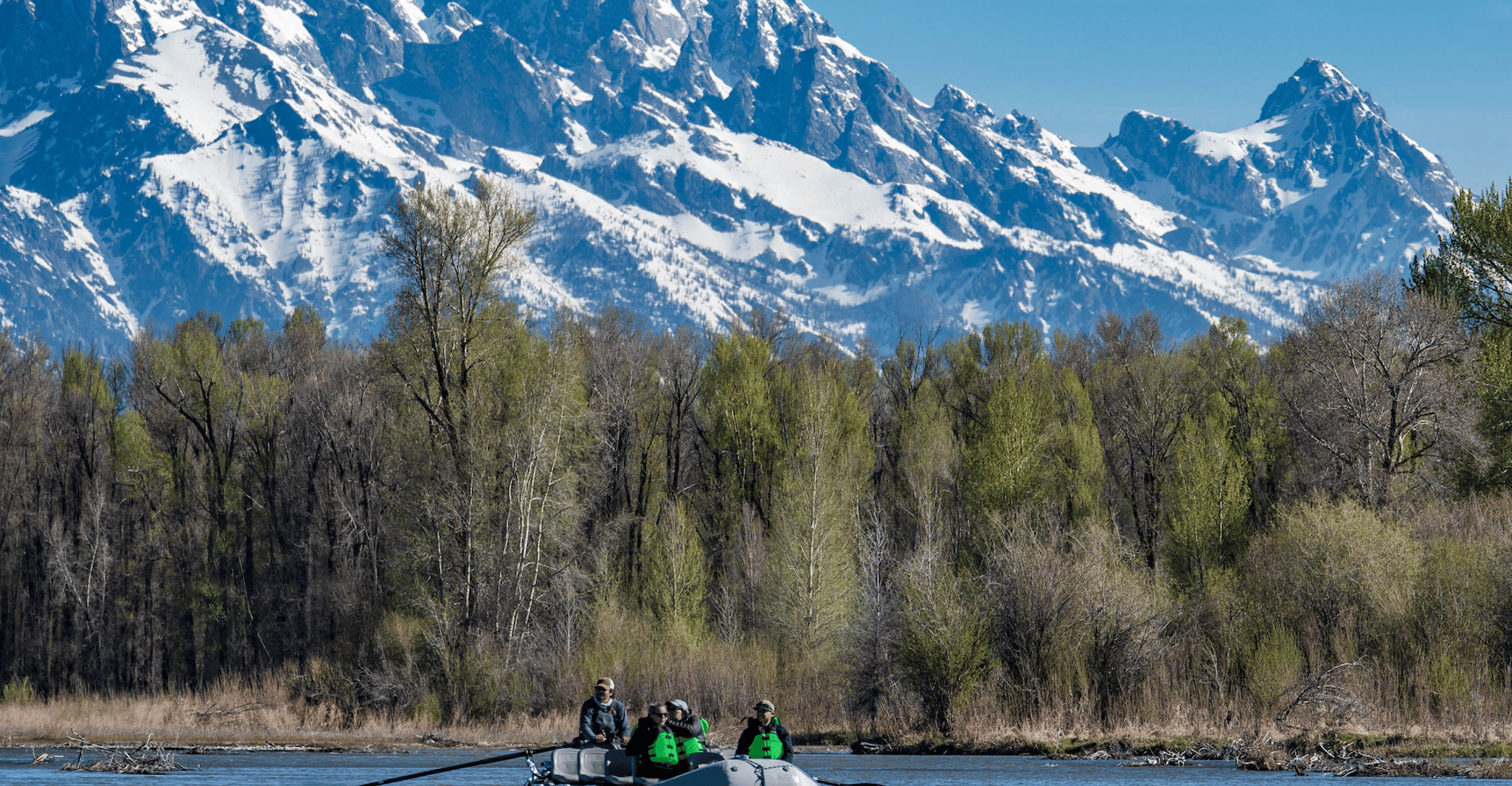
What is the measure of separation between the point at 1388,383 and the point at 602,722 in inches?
1259

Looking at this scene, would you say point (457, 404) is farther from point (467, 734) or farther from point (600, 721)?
point (600, 721)

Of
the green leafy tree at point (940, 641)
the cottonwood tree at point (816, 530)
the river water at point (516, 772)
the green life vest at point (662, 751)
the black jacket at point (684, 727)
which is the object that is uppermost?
the cottonwood tree at point (816, 530)

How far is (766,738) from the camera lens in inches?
933

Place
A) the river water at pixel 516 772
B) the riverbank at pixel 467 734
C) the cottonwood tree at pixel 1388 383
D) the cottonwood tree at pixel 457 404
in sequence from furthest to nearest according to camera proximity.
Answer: the cottonwood tree at pixel 457 404, the cottonwood tree at pixel 1388 383, the riverbank at pixel 467 734, the river water at pixel 516 772

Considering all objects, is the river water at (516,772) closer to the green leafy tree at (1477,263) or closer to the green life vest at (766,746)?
the green life vest at (766,746)

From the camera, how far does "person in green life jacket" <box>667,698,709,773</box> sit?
929 inches

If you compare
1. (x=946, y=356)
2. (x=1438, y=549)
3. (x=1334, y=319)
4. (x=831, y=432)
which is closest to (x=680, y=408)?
(x=831, y=432)

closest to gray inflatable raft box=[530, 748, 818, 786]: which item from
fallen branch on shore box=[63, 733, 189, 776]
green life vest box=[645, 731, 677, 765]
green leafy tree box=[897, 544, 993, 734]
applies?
green life vest box=[645, 731, 677, 765]

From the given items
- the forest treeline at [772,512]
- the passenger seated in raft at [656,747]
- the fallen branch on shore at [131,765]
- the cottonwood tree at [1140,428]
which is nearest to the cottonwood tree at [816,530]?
the forest treeline at [772,512]

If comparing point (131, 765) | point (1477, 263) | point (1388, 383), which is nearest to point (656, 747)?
point (131, 765)

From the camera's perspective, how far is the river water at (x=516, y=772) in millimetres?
32719

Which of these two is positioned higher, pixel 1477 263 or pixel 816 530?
pixel 1477 263

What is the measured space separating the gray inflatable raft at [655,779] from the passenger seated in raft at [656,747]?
197 millimetres

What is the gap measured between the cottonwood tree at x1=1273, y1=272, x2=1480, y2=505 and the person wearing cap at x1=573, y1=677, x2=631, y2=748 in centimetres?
2894
